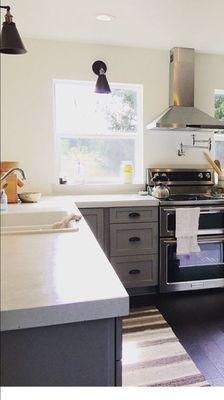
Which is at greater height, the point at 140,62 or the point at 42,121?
the point at 140,62

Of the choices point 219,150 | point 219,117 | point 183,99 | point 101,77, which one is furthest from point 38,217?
point 219,117

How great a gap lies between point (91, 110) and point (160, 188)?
97 cm

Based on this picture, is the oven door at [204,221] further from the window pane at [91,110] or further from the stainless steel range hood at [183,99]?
the window pane at [91,110]

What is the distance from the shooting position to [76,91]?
2.94 metres

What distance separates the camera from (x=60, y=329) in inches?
25.8

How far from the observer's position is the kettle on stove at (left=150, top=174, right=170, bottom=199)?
9.07ft

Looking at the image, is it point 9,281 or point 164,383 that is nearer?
point 9,281

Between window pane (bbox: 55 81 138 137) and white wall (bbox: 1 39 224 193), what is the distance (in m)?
0.10

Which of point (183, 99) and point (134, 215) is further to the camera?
point (183, 99)

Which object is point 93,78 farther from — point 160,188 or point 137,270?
point 137,270

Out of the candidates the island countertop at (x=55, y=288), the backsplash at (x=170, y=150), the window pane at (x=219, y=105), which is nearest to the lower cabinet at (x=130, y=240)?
the backsplash at (x=170, y=150)

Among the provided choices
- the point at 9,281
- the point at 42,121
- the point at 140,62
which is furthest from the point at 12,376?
the point at 140,62

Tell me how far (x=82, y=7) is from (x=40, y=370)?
7.28 feet
